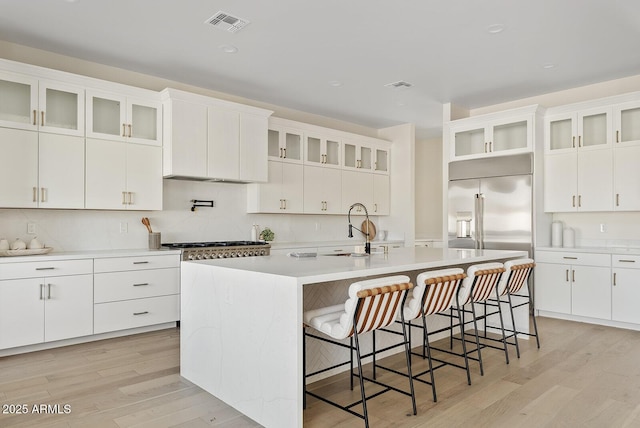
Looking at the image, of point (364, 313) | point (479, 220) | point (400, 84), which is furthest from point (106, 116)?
point (479, 220)

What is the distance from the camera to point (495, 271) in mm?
3375

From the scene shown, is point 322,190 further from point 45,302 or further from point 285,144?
point 45,302

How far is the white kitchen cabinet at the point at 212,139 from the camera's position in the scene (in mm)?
4582

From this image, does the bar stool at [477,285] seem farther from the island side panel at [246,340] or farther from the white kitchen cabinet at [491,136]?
the white kitchen cabinet at [491,136]

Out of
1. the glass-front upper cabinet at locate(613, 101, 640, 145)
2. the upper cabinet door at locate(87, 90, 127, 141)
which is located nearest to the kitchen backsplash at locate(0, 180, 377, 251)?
the upper cabinet door at locate(87, 90, 127, 141)

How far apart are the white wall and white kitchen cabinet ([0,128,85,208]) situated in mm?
5832

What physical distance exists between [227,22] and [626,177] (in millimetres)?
4366

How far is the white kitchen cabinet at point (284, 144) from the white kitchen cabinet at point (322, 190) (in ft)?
0.83

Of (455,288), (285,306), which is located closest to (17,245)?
(285,306)

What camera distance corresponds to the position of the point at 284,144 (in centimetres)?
579

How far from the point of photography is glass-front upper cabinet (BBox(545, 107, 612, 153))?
4930 millimetres

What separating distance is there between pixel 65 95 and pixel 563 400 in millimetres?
4597

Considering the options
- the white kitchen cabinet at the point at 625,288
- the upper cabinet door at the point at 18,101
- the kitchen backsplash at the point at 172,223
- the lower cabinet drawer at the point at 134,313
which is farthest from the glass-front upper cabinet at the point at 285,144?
the white kitchen cabinet at the point at 625,288

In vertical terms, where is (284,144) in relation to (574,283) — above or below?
above
